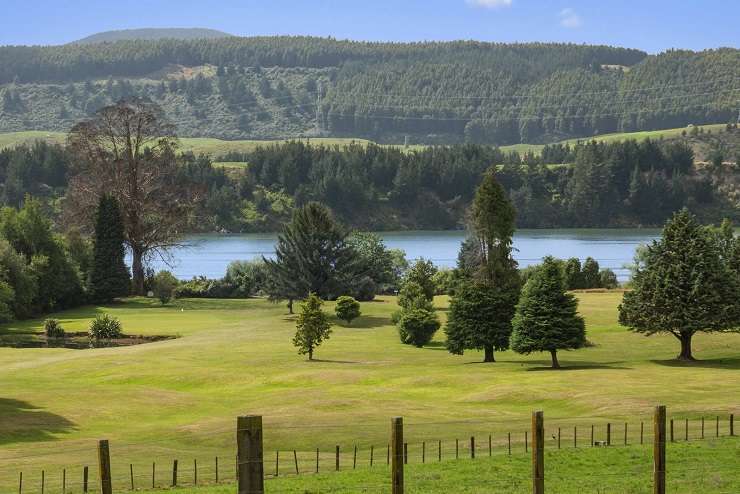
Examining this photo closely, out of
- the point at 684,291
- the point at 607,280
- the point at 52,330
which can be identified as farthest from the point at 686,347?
the point at 607,280

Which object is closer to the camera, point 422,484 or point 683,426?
point 422,484

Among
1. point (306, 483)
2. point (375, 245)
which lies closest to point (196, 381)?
point (306, 483)

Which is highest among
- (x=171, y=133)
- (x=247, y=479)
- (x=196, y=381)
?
(x=171, y=133)

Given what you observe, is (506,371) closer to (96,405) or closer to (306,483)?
(96,405)

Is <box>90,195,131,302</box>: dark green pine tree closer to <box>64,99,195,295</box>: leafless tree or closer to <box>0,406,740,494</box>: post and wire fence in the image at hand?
<box>64,99,195,295</box>: leafless tree

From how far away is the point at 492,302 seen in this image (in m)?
76.9

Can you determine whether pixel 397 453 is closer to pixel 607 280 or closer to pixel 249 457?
pixel 249 457

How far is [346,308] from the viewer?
98.2 meters

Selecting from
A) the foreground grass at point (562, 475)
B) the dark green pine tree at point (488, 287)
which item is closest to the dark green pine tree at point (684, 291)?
the dark green pine tree at point (488, 287)

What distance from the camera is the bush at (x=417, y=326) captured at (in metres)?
85.8

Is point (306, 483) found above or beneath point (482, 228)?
beneath

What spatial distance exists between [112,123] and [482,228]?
54.2 meters

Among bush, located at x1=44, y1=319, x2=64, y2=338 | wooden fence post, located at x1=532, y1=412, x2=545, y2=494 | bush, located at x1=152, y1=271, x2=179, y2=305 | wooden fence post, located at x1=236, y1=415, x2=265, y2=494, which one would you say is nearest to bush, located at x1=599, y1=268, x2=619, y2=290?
bush, located at x1=152, y1=271, x2=179, y2=305

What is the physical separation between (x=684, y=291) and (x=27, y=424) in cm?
3913
